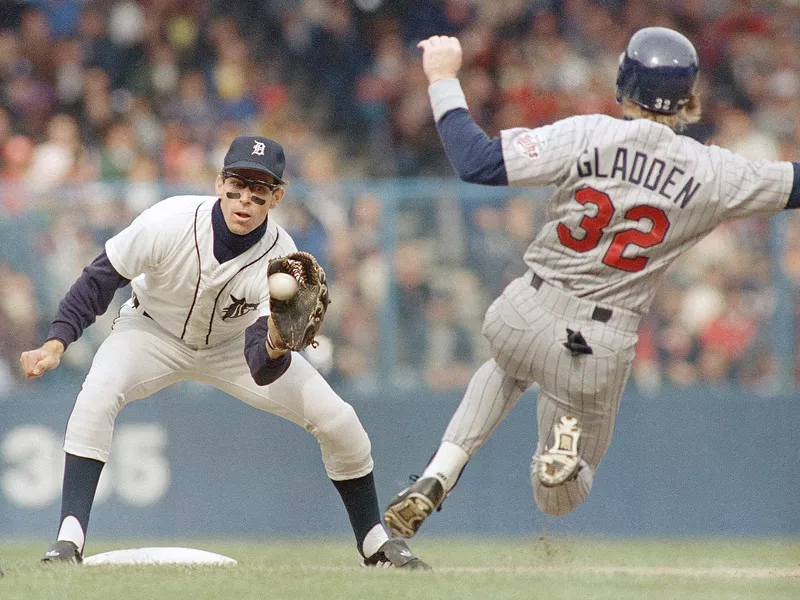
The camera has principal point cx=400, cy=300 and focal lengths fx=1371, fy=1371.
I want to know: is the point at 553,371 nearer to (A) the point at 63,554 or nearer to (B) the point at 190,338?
(B) the point at 190,338

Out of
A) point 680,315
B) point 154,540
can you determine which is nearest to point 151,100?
point 154,540

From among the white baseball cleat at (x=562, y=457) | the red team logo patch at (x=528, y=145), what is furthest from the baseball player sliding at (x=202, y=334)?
the red team logo patch at (x=528, y=145)

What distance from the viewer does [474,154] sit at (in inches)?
211

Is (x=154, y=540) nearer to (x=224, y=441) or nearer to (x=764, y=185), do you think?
(x=224, y=441)

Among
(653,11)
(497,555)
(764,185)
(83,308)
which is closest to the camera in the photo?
(764,185)

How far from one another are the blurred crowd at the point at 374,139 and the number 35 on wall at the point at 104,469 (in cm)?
53

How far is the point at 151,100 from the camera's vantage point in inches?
503

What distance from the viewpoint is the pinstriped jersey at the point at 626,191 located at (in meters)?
5.46

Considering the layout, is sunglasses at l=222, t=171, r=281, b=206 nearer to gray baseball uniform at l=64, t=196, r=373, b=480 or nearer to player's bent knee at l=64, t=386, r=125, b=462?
gray baseball uniform at l=64, t=196, r=373, b=480

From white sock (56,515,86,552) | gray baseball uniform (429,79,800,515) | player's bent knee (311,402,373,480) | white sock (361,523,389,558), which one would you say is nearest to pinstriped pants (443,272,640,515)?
gray baseball uniform (429,79,800,515)

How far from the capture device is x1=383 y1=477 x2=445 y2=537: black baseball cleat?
5.65 metres

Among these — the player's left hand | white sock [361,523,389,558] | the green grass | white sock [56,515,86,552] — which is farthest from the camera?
white sock [361,523,389,558]

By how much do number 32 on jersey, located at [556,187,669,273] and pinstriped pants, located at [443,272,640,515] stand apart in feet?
0.69

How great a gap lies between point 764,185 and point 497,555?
3.63m
